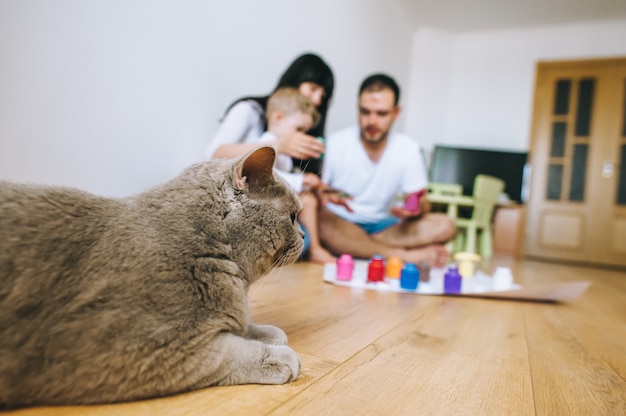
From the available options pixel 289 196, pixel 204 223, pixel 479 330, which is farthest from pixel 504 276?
pixel 204 223

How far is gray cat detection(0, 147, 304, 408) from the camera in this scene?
536 mm

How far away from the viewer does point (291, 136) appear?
1.81 meters

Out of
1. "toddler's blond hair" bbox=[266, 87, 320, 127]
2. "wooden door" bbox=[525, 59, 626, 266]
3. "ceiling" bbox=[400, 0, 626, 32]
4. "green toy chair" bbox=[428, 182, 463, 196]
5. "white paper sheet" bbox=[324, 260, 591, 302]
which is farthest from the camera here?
"wooden door" bbox=[525, 59, 626, 266]

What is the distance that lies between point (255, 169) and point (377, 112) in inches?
76.5

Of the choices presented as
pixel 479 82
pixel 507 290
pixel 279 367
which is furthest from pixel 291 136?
pixel 479 82

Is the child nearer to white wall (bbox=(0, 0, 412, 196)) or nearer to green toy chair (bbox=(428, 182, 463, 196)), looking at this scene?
white wall (bbox=(0, 0, 412, 196))

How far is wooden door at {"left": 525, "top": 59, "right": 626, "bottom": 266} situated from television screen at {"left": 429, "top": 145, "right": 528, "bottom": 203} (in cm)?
43

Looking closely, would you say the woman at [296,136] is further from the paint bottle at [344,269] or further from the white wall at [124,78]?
the paint bottle at [344,269]

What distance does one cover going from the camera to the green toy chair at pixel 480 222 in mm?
3721

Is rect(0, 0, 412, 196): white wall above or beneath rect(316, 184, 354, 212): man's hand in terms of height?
above

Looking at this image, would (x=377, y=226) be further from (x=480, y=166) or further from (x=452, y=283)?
(x=480, y=166)

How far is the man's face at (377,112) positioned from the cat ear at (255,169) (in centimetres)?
191

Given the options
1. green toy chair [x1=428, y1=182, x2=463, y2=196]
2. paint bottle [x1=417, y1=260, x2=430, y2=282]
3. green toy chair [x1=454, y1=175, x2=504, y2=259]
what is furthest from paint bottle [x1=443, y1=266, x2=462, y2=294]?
green toy chair [x1=428, y1=182, x2=463, y2=196]

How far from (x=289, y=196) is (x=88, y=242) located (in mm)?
338
